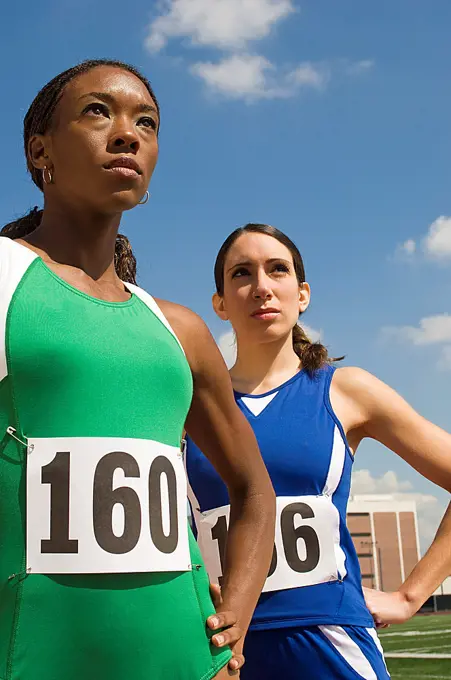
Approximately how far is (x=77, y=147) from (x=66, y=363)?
513mm

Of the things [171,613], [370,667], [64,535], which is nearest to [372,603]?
[370,667]

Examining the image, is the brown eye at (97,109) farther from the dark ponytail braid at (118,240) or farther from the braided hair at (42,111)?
the dark ponytail braid at (118,240)

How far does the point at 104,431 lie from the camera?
1796 millimetres

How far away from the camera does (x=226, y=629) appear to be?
193 centimetres

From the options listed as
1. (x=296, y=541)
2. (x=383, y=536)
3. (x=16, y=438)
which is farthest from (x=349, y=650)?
(x=383, y=536)

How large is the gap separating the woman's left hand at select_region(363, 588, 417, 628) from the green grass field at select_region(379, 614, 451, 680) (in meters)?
12.9

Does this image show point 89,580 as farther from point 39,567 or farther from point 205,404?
point 205,404

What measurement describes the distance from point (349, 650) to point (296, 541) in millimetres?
378

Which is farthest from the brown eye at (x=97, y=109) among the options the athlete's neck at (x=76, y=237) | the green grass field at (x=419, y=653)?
the green grass field at (x=419, y=653)

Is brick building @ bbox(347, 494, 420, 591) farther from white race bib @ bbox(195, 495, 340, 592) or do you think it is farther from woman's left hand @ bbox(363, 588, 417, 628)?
white race bib @ bbox(195, 495, 340, 592)

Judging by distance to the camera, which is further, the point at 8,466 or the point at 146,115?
the point at 146,115

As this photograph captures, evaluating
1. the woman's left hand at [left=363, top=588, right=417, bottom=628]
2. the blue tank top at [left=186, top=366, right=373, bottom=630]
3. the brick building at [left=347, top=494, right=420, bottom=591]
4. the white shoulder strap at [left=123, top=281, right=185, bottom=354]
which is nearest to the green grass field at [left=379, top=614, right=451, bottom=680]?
the woman's left hand at [left=363, top=588, right=417, bottom=628]

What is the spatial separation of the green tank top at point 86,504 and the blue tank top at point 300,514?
104 cm

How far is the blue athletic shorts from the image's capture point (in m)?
2.87
